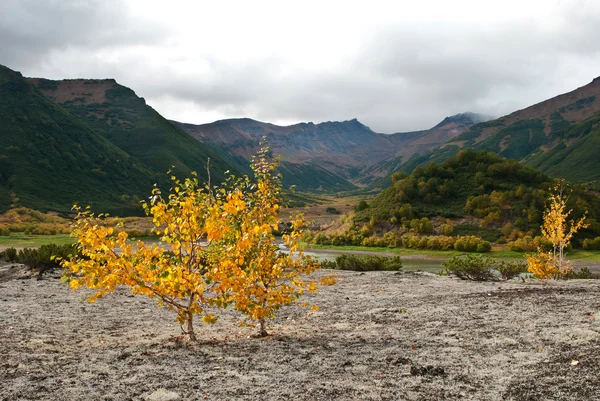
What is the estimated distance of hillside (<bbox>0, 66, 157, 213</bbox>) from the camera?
107 metres

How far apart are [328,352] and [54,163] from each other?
5388 inches

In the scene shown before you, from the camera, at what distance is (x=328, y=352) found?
9.24 m

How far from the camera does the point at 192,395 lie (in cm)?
669

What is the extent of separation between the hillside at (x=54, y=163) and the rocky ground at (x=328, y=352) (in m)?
91.8

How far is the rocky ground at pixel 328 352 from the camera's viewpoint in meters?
6.75

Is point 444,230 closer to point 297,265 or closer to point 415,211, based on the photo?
point 415,211

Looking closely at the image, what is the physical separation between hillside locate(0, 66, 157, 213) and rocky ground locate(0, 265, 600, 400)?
3615 inches

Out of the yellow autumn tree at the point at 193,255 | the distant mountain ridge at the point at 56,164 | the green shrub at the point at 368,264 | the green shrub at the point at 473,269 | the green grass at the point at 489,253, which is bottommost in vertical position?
the green grass at the point at 489,253

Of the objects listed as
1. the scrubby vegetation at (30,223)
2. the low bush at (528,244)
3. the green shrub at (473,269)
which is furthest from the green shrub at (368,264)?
the scrubby vegetation at (30,223)

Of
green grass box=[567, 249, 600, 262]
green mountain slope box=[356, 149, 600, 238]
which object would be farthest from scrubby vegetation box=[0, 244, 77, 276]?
green mountain slope box=[356, 149, 600, 238]

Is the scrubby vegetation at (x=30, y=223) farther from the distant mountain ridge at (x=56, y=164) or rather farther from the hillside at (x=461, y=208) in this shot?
the hillside at (x=461, y=208)

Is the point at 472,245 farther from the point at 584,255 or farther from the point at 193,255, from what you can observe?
the point at 193,255

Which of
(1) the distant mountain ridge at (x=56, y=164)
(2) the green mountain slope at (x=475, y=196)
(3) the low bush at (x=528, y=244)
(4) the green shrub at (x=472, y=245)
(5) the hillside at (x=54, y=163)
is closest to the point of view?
(3) the low bush at (x=528, y=244)

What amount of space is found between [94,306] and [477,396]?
13707 millimetres
